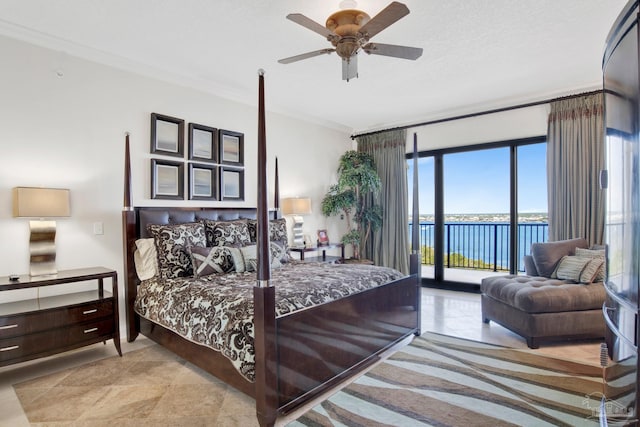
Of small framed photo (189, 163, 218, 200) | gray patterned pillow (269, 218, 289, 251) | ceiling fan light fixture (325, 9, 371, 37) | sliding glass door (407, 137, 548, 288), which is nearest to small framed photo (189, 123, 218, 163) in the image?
small framed photo (189, 163, 218, 200)

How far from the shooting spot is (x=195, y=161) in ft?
12.8

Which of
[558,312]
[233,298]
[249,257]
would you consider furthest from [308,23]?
[558,312]

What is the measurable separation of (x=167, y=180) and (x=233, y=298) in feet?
6.66

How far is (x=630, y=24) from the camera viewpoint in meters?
1.33

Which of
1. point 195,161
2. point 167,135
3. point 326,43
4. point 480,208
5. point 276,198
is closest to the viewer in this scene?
point 326,43

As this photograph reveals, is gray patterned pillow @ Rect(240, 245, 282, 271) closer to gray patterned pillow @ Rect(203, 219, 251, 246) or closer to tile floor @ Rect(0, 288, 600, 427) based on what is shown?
gray patterned pillow @ Rect(203, 219, 251, 246)

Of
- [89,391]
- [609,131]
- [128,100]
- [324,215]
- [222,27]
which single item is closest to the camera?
[609,131]

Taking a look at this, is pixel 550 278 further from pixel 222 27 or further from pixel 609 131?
pixel 222 27

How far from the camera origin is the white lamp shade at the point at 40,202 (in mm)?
2549

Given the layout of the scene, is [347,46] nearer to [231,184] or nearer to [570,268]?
[231,184]

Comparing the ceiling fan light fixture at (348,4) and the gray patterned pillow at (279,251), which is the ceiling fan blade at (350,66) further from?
the gray patterned pillow at (279,251)

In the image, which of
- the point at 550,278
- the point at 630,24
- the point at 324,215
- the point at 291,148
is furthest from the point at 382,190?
the point at 630,24

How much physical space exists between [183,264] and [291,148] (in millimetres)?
2629

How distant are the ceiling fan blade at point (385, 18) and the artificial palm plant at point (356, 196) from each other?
10.3ft
